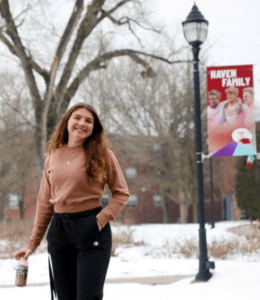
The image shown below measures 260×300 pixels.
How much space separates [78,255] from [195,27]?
21.5ft

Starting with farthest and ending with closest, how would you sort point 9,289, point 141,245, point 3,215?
1. point 3,215
2. point 141,245
3. point 9,289

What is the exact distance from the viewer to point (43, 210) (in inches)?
147

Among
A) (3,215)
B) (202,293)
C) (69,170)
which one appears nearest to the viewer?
(69,170)

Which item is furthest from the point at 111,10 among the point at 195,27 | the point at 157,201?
the point at 157,201

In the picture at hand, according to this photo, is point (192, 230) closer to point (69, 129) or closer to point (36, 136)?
point (36, 136)

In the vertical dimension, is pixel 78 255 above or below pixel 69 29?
below

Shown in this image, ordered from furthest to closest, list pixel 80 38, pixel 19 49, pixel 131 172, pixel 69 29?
pixel 131 172
pixel 80 38
pixel 69 29
pixel 19 49

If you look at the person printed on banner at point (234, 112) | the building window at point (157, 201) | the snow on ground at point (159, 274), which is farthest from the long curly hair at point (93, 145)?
the building window at point (157, 201)

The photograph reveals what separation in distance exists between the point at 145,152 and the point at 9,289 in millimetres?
29357

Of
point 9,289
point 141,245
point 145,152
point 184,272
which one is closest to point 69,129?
point 9,289

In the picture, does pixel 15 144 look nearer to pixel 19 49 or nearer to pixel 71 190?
pixel 19 49

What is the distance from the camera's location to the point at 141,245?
15.1 meters

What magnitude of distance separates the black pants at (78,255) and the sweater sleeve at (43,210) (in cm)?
19

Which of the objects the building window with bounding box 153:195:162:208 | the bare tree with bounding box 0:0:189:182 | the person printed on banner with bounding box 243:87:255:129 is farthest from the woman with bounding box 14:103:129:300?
the building window with bounding box 153:195:162:208
